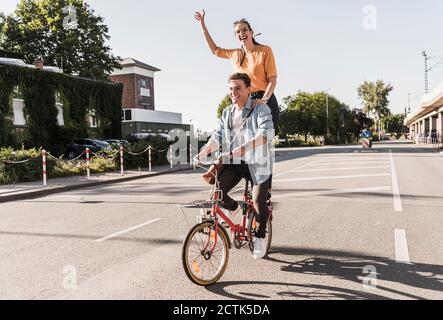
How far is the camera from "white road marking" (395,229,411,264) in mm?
4391

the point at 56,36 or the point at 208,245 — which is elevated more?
the point at 56,36

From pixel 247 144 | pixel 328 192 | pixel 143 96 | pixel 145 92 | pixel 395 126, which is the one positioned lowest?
pixel 328 192

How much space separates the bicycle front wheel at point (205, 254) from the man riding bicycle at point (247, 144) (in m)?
0.40

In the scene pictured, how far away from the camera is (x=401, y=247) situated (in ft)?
16.0

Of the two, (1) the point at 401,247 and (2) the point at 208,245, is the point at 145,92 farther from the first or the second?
(2) the point at 208,245

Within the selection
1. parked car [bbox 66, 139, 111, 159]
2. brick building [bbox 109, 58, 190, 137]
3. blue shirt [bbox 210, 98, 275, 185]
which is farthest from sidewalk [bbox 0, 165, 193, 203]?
brick building [bbox 109, 58, 190, 137]

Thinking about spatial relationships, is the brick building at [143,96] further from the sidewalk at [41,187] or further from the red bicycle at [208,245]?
the red bicycle at [208,245]

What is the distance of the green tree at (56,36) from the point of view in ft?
120

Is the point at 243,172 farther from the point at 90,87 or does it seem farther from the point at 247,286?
the point at 90,87

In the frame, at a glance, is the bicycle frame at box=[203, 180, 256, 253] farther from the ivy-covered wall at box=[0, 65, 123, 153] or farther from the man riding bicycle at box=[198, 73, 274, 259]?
the ivy-covered wall at box=[0, 65, 123, 153]

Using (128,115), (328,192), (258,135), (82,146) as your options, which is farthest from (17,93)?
(258,135)

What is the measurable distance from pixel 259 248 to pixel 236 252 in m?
0.55

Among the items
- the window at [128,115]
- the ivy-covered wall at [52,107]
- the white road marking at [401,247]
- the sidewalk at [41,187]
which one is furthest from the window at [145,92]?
the white road marking at [401,247]

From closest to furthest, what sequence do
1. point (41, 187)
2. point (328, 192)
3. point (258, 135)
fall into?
point (258, 135) → point (328, 192) → point (41, 187)
